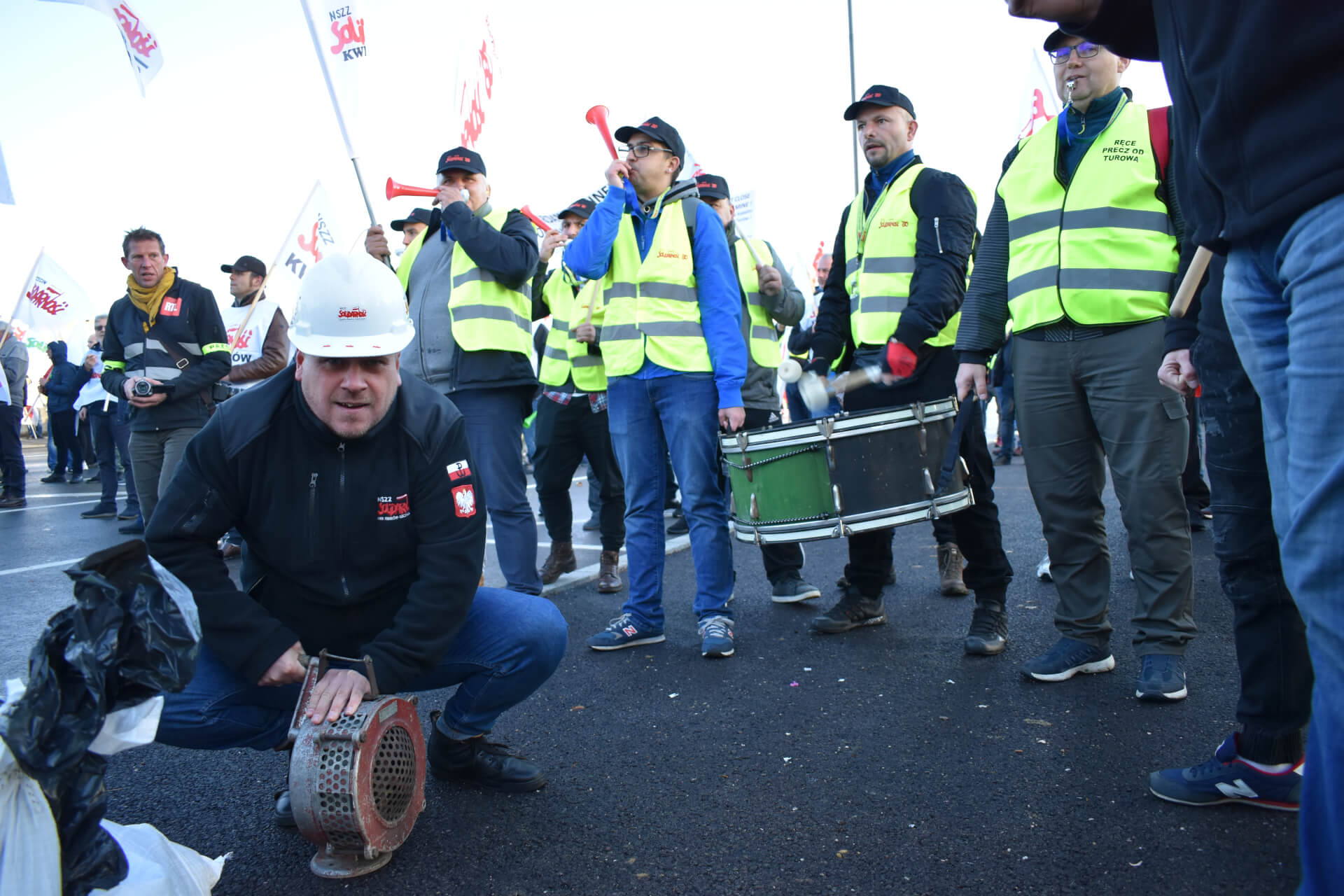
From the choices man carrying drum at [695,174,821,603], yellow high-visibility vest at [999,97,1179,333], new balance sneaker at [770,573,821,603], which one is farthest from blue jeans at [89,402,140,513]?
yellow high-visibility vest at [999,97,1179,333]

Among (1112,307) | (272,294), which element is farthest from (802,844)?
(272,294)

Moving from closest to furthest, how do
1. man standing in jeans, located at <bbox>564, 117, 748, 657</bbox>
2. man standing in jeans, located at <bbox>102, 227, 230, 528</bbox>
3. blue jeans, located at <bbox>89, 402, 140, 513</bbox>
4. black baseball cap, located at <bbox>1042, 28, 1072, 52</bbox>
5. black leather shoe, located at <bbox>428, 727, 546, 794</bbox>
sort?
black leather shoe, located at <bbox>428, 727, 546, 794</bbox> < black baseball cap, located at <bbox>1042, 28, 1072, 52</bbox> < man standing in jeans, located at <bbox>564, 117, 748, 657</bbox> < man standing in jeans, located at <bbox>102, 227, 230, 528</bbox> < blue jeans, located at <bbox>89, 402, 140, 513</bbox>

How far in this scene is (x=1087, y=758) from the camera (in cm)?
273

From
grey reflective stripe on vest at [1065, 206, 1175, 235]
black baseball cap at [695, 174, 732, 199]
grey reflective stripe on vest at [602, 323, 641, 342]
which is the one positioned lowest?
grey reflective stripe on vest at [602, 323, 641, 342]

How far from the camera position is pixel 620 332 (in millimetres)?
4336

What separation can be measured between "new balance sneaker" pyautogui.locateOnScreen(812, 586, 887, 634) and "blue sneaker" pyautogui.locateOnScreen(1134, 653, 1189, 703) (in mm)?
1328

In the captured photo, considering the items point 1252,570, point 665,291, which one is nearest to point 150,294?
point 665,291

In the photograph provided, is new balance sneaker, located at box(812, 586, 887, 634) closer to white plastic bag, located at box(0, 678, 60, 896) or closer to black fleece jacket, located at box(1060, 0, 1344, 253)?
black fleece jacket, located at box(1060, 0, 1344, 253)

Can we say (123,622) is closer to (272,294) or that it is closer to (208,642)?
(208,642)

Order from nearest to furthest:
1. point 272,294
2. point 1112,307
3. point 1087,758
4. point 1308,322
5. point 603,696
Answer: point 1308,322, point 1087,758, point 1112,307, point 603,696, point 272,294

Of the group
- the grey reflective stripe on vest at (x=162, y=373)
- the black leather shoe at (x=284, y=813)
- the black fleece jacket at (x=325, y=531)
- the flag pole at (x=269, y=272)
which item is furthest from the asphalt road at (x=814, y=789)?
the flag pole at (x=269, y=272)

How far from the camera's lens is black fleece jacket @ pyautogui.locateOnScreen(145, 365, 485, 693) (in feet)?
7.80

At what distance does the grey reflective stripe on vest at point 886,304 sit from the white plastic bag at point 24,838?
343cm

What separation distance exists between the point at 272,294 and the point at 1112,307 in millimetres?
7922
